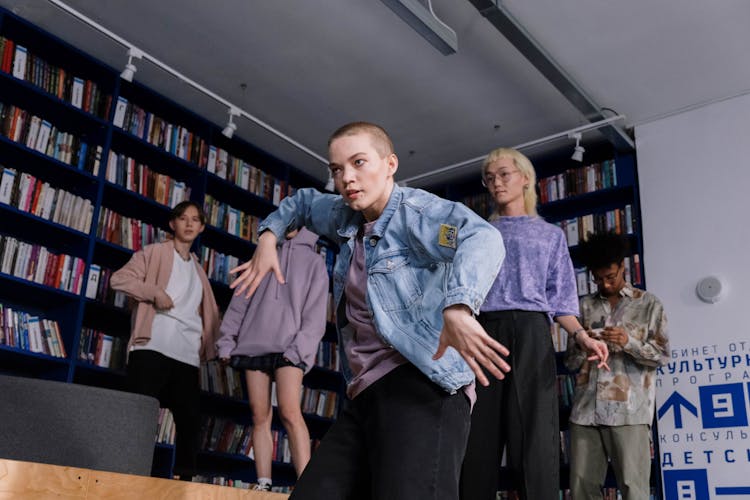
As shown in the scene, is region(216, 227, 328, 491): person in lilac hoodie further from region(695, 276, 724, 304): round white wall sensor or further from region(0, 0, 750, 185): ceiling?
region(695, 276, 724, 304): round white wall sensor

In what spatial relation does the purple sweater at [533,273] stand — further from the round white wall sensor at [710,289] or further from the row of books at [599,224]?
the row of books at [599,224]

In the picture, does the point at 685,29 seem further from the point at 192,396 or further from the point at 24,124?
the point at 24,124

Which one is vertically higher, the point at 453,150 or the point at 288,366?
the point at 453,150

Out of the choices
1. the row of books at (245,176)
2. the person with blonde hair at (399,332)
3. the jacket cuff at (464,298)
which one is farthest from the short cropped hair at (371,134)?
the row of books at (245,176)

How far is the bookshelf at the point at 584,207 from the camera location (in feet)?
17.0

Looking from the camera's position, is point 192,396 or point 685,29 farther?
point 685,29

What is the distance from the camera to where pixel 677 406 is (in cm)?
471

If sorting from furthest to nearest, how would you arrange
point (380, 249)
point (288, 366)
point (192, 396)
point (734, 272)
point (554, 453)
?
point (734, 272)
point (192, 396)
point (288, 366)
point (554, 453)
point (380, 249)

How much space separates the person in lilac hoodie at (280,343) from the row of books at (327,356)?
2.18 m

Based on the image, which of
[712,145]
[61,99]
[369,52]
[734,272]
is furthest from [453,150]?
[61,99]

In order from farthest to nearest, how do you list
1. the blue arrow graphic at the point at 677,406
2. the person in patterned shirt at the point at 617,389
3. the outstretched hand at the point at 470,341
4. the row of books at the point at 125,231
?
the row of books at the point at 125,231
the blue arrow graphic at the point at 677,406
the person in patterned shirt at the point at 617,389
the outstretched hand at the point at 470,341

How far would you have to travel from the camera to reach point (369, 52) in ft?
15.6

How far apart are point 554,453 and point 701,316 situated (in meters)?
2.88

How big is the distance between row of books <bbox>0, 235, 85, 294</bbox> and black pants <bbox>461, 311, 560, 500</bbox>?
9.77ft
